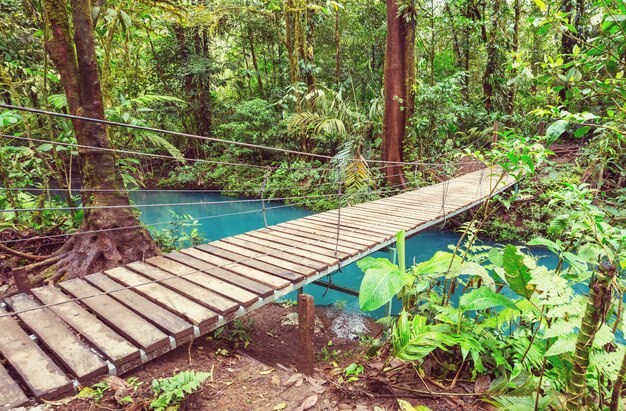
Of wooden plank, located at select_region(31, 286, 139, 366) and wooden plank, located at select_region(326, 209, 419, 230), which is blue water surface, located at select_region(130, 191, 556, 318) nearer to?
wooden plank, located at select_region(326, 209, 419, 230)

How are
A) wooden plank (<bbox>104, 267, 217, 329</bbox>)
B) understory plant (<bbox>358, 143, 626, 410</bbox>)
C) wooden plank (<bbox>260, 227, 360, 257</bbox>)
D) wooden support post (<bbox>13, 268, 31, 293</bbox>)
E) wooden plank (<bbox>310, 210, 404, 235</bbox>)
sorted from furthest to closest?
wooden plank (<bbox>310, 210, 404, 235</bbox>) → wooden plank (<bbox>260, 227, 360, 257</bbox>) → wooden support post (<bbox>13, 268, 31, 293</bbox>) → wooden plank (<bbox>104, 267, 217, 329</bbox>) → understory plant (<bbox>358, 143, 626, 410</bbox>)

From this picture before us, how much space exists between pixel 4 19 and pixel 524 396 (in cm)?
568

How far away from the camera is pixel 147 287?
2.12 m

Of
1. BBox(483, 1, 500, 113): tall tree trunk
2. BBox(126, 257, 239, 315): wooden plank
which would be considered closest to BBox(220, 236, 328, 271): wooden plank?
BBox(126, 257, 239, 315): wooden plank

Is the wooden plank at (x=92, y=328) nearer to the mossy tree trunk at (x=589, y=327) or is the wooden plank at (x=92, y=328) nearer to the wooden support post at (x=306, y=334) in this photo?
the wooden support post at (x=306, y=334)

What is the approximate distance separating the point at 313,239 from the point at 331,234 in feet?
0.73

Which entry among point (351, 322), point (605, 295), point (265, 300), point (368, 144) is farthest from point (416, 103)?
point (605, 295)

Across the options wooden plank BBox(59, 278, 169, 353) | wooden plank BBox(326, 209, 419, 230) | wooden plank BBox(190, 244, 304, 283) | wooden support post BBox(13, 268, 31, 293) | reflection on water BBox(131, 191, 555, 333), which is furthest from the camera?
reflection on water BBox(131, 191, 555, 333)

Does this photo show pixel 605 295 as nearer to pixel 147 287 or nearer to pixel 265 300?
pixel 265 300

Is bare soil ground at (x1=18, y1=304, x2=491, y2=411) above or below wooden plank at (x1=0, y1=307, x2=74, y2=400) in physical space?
below

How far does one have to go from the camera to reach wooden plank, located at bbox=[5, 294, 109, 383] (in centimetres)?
143

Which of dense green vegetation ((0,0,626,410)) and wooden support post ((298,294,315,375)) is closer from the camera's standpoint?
dense green vegetation ((0,0,626,410))

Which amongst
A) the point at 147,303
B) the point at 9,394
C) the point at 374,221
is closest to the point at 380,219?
the point at 374,221

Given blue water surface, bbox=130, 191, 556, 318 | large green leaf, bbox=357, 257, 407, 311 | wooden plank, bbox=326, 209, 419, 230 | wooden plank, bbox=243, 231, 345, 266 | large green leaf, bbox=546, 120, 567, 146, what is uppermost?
large green leaf, bbox=546, 120, 567, 146
